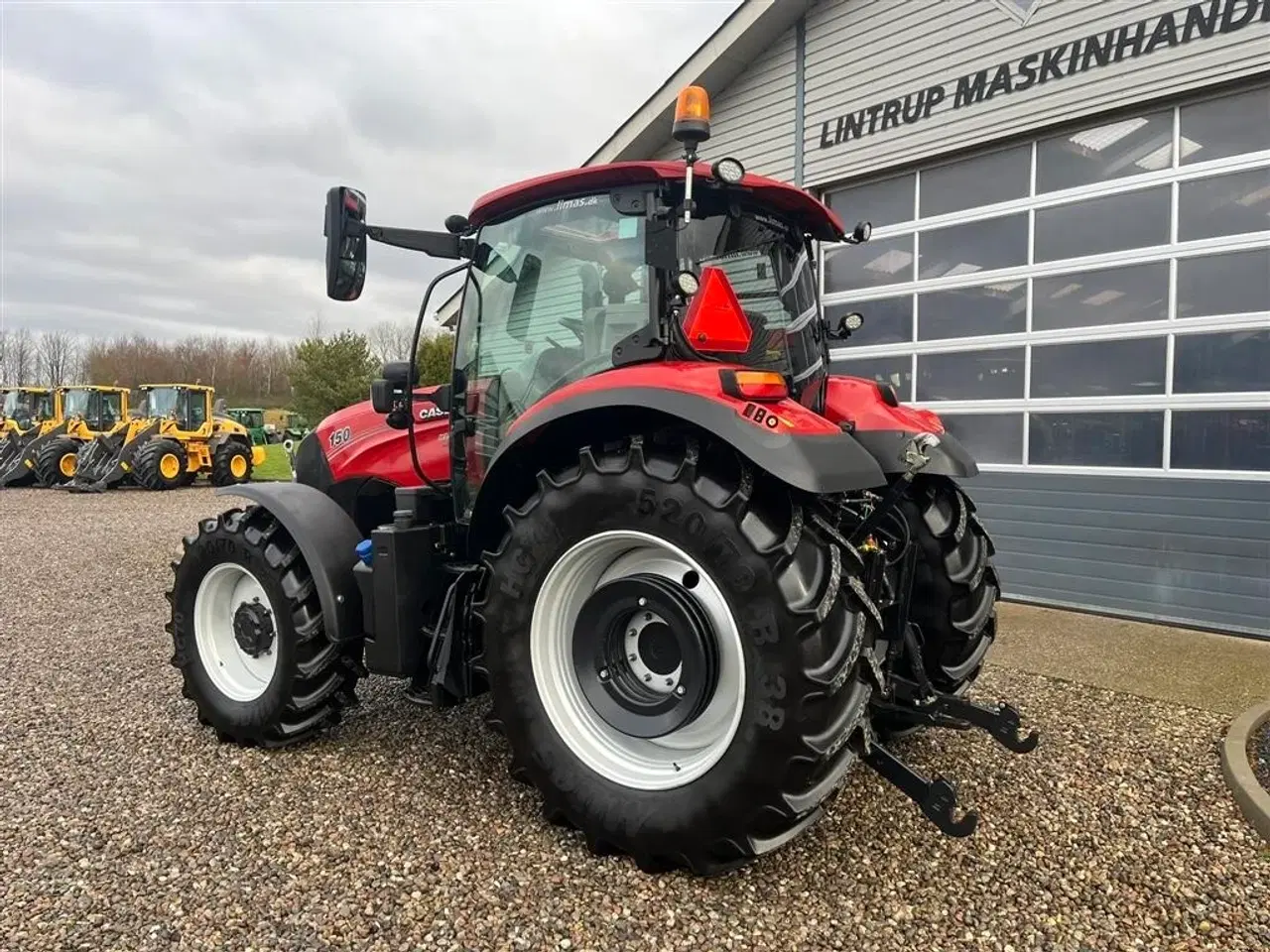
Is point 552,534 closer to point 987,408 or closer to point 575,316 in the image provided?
point 575,316

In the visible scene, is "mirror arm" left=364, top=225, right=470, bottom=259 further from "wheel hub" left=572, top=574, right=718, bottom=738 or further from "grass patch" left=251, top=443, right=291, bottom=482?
"grass patch" left=251, top=443, right=291, bottom=482

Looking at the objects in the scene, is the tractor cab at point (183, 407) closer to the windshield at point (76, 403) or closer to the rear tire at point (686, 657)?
the windshield at point (76, 403)

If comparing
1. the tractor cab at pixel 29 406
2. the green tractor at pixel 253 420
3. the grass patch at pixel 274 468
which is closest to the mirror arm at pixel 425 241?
the grass patch at pixel 274 468

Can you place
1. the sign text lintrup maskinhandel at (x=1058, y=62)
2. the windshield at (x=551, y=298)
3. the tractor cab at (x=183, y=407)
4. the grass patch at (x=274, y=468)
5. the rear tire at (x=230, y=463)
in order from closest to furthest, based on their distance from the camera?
the windshield at (x=551, y=298)
the sign text lintrup maskinhandel at (x=1058, y=62)
the rear tire at (x=230, y=463)
the tractor cab at (x=183, y=407)
the grass patch at (x=274, y=468)

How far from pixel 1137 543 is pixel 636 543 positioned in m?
4.66

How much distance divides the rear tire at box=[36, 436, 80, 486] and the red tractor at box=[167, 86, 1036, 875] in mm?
16714

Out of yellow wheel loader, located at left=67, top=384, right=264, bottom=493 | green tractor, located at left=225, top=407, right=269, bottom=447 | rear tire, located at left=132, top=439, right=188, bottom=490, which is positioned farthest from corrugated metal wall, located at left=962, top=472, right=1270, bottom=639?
green tractor, located at left=225, top=407, right=269, bottom=447

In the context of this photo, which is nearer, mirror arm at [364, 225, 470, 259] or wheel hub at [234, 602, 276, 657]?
mirror arm at [364, 225, 470, 259]

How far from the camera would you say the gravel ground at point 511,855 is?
2307mm

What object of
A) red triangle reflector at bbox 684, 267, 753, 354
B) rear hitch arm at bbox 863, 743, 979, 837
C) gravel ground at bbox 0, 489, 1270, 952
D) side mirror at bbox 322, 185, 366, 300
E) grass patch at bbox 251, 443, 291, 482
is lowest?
gravel ground at bbox 0, 489, 1270, 952

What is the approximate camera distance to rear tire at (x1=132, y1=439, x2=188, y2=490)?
16.8 metres

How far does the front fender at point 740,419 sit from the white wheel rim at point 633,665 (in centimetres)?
39

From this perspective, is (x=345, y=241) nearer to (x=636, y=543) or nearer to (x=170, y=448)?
(x=636, y=543)

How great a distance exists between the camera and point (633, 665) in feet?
9.30
